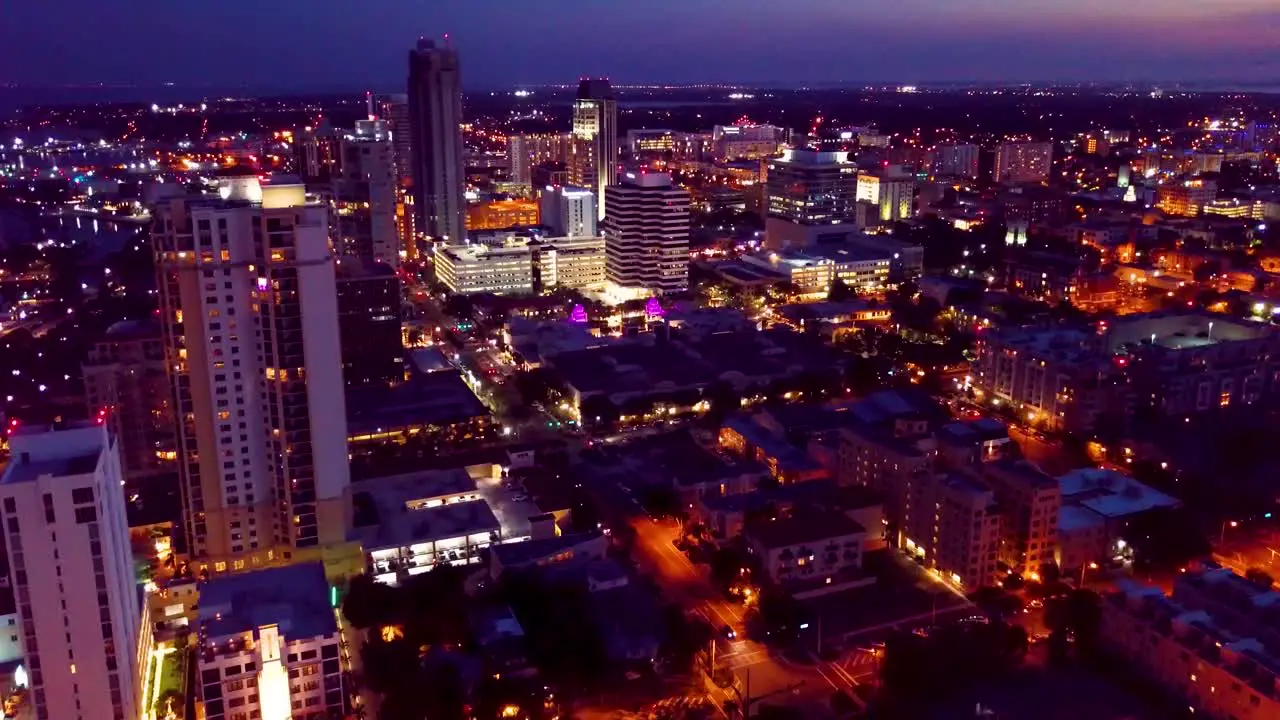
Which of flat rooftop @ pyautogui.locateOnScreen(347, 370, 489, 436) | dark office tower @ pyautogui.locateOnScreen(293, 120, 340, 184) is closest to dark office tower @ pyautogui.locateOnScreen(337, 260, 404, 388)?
flat rooftop @ pyautogui.locateOnScreen(347, 370, 489, 436)

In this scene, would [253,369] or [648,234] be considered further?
[648,234]

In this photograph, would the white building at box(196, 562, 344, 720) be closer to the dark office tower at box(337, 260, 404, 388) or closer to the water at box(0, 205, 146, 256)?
the dark office tower at box(337, 260, 404, 388)

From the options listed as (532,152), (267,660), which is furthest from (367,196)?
(532,152)

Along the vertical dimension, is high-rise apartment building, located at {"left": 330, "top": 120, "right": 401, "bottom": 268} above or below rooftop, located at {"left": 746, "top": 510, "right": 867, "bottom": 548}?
above

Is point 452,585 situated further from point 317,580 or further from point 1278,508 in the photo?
point 1278,508

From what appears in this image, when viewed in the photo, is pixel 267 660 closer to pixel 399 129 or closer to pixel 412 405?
pixel 412 405
